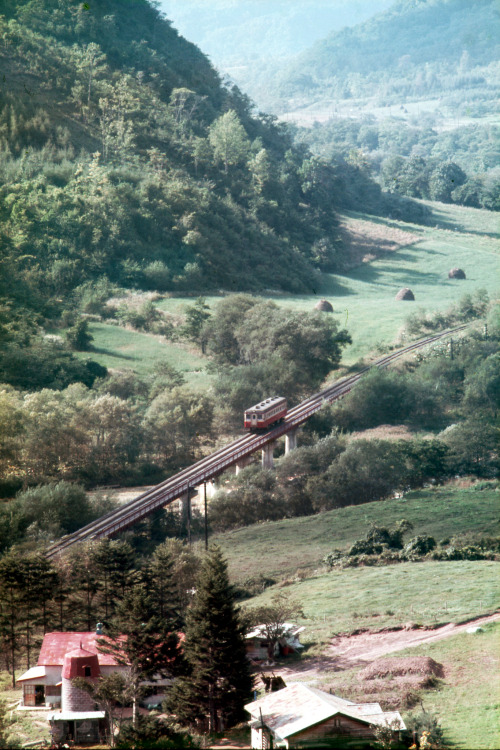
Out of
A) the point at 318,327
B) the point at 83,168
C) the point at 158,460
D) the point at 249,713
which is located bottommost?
A: the point at 249,713

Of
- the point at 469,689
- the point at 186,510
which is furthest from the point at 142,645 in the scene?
the point at 186,510

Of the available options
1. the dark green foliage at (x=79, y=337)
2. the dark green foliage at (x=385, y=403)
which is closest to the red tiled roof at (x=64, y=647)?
the dark green foliage at (x=385, y=403)

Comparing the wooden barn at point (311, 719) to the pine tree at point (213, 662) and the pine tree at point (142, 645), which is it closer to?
the pine tree at point (213, 662)

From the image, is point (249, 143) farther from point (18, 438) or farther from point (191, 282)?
point (18, 438)

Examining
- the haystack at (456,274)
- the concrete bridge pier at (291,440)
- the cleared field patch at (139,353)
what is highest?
the haystack at (456,274)

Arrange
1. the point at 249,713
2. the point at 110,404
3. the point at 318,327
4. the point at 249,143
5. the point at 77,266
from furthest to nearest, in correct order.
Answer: the point at 249,143 → the point at 77,266 → the point at 318,327 → the point at 110,404 → the point at 249,713

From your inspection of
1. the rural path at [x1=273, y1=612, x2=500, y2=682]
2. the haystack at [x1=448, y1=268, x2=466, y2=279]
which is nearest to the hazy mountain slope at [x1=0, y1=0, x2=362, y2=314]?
the haystack at [x1=448, y1=268, x2=466, y2=279]

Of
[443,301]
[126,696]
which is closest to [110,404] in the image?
[126,696]
